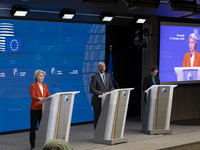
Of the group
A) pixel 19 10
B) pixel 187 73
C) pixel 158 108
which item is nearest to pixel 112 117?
pixel 158 108

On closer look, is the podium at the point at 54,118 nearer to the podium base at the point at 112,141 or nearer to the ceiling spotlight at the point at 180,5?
the podium base at the point at 112,141

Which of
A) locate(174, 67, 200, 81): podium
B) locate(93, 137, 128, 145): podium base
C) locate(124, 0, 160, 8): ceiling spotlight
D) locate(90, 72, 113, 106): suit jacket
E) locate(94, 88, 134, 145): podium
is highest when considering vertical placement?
locate(124, 0, 160, 8): ceiling spotlight

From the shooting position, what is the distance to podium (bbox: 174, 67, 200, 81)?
999cm

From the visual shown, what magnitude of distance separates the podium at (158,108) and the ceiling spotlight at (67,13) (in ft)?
7.93

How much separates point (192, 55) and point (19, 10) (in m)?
4.93

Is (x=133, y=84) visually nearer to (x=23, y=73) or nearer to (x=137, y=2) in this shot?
(x=23, y=73)

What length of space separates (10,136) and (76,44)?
275 cm

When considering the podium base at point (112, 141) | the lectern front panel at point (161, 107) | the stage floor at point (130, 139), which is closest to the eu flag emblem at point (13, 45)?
the stage floor at point (130, 139)

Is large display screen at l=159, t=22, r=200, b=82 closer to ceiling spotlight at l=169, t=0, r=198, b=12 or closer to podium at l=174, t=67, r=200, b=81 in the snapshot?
podium at l=174, t=67, r=200, b=81

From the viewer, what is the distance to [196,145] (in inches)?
283

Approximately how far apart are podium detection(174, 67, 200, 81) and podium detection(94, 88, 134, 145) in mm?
3503

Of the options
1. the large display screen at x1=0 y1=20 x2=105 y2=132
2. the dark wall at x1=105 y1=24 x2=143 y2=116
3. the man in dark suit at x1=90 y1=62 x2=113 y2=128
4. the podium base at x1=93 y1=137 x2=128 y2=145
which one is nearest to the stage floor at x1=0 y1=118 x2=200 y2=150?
the podium base at x1=93 y1=137 x2=128 y2=145

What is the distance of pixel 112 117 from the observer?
6707 millimetres

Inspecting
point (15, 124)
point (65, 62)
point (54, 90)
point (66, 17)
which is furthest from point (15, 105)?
point (66, 17)
